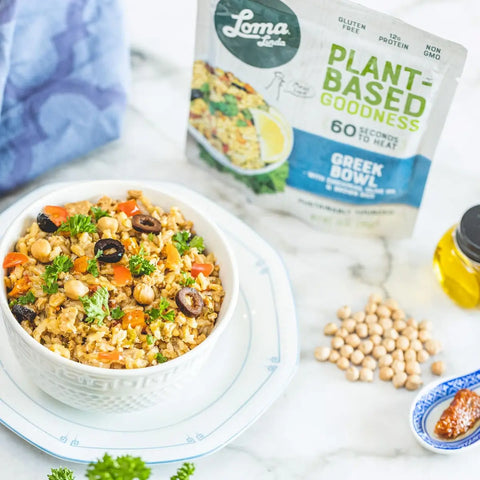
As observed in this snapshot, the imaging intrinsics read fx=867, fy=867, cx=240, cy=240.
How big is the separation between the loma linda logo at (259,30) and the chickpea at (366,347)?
2.50 feet

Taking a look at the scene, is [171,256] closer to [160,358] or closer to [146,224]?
[146,224]

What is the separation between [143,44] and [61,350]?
1.37 meters

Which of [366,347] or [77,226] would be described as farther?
[366,347]

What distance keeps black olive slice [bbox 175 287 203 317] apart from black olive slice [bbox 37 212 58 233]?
341mm

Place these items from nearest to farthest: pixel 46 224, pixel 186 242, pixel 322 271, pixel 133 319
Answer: pixel 133 319, pixel 46 224, pixel 186 242, pixel 322 271

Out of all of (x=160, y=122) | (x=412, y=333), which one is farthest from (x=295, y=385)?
(x=160, y=122)

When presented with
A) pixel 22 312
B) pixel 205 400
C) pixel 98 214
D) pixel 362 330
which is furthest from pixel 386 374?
pixel 22 312

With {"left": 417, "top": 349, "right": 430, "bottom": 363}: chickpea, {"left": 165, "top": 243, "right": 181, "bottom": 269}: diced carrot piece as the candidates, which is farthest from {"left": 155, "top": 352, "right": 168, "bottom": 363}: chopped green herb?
{"left": 417, "top": 349, "right": 430, "bottom": 363}: chickpea

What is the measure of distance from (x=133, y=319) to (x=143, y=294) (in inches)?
2.3

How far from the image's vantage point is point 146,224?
2037mm

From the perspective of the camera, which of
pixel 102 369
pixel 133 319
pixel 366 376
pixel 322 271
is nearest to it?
pixel 102 369

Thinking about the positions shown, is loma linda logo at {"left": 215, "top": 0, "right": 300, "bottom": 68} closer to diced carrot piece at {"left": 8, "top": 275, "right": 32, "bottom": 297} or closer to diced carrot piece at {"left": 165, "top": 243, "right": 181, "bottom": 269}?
diced carrot piece at {"left": 165, "top": 243, "right": 181, "bottom": 269}

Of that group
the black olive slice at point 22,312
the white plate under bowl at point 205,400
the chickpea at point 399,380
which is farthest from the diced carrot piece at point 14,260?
the chickpea at point 399,380

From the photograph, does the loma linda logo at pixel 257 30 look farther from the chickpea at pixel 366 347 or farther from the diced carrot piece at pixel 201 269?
the chickpea at pixel 366 347
